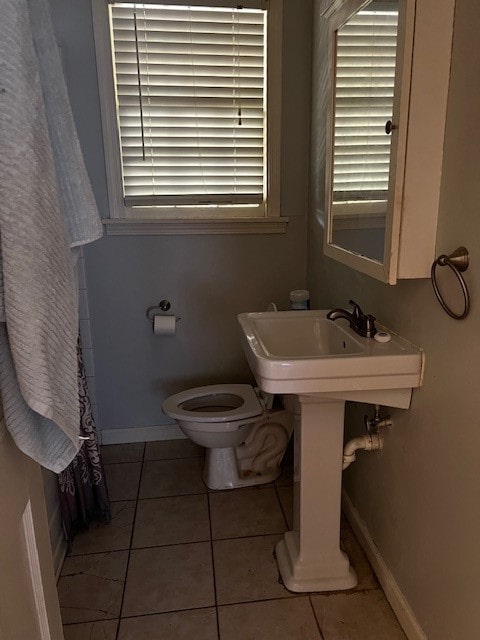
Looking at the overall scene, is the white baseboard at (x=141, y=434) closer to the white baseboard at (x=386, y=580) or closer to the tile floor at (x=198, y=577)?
the tile floor at (x=198, y=577)

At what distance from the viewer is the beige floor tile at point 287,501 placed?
2039 millimetres

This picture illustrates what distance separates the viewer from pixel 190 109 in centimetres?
231

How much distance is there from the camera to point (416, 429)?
4.65ft

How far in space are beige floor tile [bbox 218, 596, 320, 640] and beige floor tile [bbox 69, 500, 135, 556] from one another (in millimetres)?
532

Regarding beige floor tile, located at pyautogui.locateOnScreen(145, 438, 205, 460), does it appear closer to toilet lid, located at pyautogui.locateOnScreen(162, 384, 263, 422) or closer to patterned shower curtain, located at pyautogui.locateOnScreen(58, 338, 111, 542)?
toilet lid, located at pyautogui.locateOnScreen(162, 384, 263, 422)

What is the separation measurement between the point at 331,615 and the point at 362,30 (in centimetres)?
185

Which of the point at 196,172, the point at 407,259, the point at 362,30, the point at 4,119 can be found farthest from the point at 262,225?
the point at 4,119

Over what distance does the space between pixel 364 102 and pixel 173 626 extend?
1767mm

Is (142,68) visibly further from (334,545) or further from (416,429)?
(334,545)

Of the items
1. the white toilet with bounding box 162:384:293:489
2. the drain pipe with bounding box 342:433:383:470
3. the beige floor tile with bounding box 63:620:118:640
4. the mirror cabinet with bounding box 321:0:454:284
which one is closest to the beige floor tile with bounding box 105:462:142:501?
the white toilet with bounding box 162:384:293:489

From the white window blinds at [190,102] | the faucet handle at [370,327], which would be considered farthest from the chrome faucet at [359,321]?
the white window blinds at [190,102]

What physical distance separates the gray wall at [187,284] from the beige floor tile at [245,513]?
655mm

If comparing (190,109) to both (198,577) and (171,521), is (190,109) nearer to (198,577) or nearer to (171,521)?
(171,521)

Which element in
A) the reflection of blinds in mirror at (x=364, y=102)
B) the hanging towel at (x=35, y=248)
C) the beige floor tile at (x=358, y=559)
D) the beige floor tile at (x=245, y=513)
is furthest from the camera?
the beige floor tile at (x=245, y=513)
